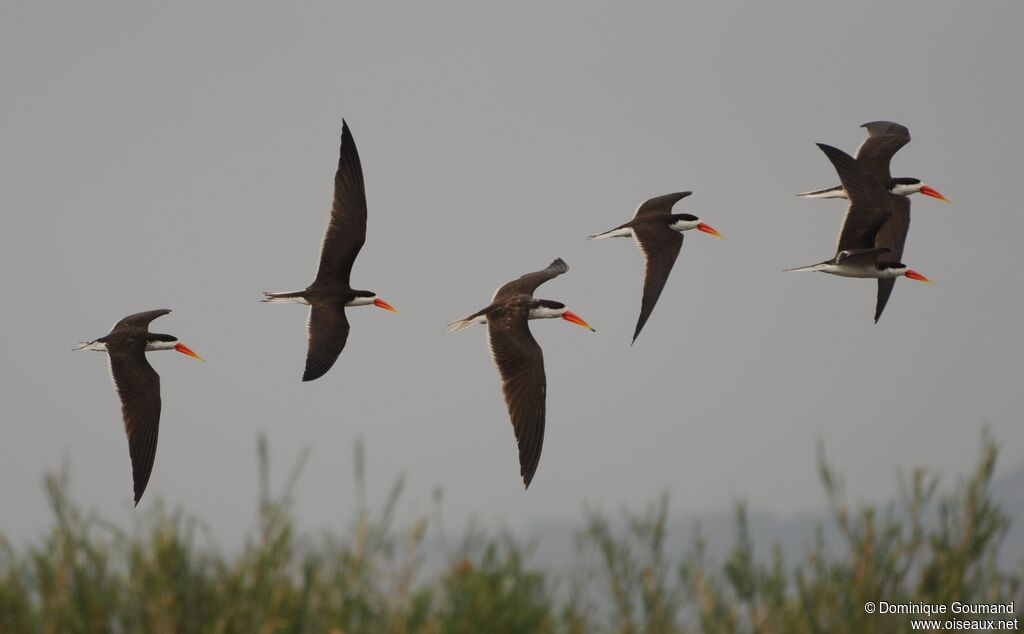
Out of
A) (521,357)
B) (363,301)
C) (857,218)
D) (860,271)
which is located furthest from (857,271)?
(363,301)

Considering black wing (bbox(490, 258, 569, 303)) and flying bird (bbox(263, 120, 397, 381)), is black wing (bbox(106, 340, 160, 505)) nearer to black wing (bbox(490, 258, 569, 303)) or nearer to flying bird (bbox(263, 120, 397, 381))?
flying bird (bbox(263, 120, 397, 381))

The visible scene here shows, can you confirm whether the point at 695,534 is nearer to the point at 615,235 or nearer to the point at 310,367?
the point at 310,367

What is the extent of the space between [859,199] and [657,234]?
7.87 feet

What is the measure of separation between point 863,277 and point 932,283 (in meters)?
0.99

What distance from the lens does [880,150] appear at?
16797 mm

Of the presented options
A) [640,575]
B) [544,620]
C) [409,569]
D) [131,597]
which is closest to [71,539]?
[131,597]

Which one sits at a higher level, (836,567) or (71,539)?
(71,539)

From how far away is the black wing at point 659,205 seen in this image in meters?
15.6

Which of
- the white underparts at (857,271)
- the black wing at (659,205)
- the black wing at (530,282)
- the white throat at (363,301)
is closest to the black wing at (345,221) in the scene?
the white throat at (363,301)

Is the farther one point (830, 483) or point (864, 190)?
point (864, 190)

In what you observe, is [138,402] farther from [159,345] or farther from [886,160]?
[886,160]

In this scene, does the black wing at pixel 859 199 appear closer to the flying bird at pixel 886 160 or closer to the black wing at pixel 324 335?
the flying bird at pixel 886 160

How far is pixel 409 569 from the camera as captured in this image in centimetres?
550

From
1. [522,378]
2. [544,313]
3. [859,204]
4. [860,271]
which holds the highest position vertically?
[859,204]
